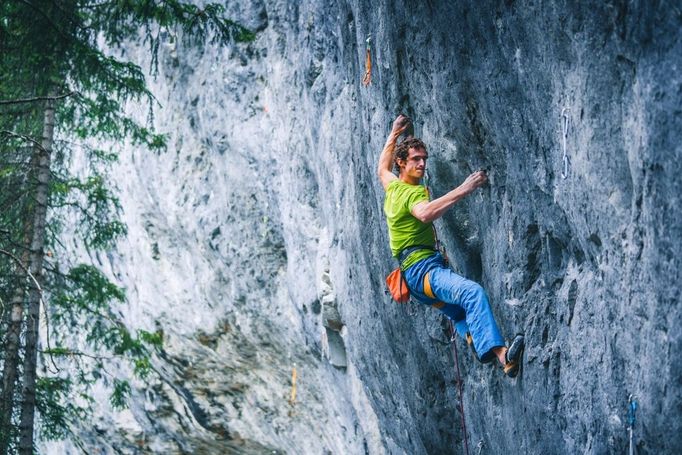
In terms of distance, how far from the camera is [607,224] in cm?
524

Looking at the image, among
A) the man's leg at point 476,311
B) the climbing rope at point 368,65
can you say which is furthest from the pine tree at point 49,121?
the man's leg at point 476,311

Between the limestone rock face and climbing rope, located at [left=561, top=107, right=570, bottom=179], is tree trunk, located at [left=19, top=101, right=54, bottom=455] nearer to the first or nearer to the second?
the limestone rock face

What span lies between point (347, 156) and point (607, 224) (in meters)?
4.60

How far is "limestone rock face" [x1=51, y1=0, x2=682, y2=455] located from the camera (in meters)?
4.98

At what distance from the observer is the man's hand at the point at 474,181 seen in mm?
6598

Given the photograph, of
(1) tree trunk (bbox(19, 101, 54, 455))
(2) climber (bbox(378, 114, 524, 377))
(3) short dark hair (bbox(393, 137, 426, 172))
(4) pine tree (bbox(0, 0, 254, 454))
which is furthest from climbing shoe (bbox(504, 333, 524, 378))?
(1) tree trunk (bbox(19, 101, 54, 455))

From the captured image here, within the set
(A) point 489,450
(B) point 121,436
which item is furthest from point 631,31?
(B) point 121,436

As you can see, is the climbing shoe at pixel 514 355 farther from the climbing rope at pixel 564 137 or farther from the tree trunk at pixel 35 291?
the tree trunk at pixel 35 291

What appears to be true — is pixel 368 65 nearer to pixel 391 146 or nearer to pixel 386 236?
pixel 391 146

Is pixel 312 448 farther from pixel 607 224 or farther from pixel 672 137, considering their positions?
pixel 672 137

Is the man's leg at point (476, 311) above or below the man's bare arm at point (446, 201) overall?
below

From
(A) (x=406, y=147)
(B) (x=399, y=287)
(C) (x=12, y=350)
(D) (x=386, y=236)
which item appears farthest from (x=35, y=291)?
(A) (x=406, y=147)

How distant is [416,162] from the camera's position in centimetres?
730

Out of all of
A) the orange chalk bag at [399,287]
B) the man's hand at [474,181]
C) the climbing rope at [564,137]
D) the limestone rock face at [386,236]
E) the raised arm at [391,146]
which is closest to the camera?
the limestone rock face at [386,236]
